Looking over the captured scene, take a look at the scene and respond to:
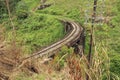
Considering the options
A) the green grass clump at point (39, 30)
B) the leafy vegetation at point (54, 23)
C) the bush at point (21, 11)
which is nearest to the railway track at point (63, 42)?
the leafy vegetation at point (54, 23)

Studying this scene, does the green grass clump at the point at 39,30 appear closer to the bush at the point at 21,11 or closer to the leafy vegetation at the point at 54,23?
the leafy vegetation at the point at 54,23

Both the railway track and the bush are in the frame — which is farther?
the bush

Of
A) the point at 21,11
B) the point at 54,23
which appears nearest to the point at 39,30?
the point at 54,23

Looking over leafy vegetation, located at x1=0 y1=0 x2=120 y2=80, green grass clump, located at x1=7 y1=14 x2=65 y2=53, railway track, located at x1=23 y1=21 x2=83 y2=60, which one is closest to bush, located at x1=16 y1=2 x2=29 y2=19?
leafy vegetation, located at x1=0 y1=0 x2=120 y2=80

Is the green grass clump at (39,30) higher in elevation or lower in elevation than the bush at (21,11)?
lower

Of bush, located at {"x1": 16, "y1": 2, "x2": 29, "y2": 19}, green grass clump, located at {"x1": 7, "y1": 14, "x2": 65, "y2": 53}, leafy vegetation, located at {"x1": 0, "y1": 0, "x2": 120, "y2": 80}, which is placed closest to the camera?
leafy vegetation, located at {"x1": 0, "y1": 0, "x2": 120, "y2": 80}

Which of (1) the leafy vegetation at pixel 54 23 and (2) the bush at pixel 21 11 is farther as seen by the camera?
(2) the bush at pixel 21 11

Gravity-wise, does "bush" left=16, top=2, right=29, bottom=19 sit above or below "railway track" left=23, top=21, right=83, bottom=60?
above

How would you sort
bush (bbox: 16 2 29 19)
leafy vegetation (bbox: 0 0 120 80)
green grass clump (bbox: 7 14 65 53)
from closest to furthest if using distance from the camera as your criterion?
1. leafy vegetation (bbox: 0 0 120 80)
2. green grass clump (bbox: 7 14 65 53)
3. bush (bbox: 16 2 29 19)

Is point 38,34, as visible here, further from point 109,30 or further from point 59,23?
point 109,30

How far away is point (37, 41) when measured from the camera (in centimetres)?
4656

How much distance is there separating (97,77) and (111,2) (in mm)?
56348

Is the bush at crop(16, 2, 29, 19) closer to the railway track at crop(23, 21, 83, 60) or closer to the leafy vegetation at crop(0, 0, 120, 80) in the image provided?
the leafy vegetation at crop(0, 0, 120, 80)

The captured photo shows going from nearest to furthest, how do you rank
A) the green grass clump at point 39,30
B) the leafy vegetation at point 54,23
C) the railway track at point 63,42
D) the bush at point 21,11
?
1. the railway track at point 63,42
2. the leafy vegetation at point 54,23
3. the green grass clump at point 39,30
4. the bush at point 21,11
